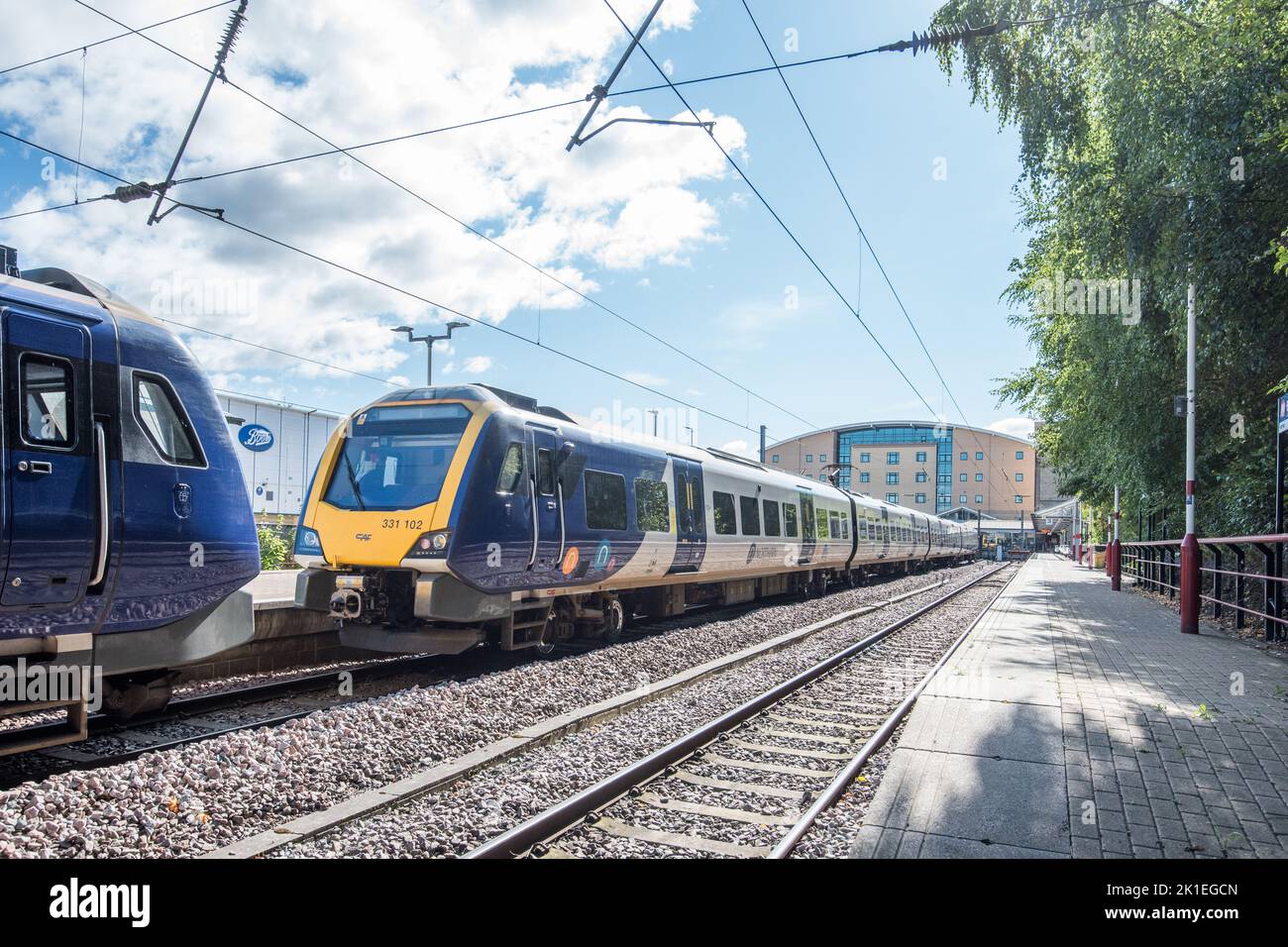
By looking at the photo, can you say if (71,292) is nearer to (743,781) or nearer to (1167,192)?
(743,781)

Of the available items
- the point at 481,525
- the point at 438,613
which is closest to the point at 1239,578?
the point at 481,525

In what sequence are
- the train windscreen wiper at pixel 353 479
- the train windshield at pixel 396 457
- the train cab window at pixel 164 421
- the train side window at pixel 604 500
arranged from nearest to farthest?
the train cab window at pixel 164 421, the train windshield at pixel 396 457, the train windscreen wiper at pixel 353 479, the train side window at pixel 604 500

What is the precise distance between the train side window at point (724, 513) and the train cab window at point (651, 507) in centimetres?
192

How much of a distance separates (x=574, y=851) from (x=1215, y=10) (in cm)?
1323

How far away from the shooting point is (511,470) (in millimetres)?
9000

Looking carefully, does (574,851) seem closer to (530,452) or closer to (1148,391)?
(530,452)

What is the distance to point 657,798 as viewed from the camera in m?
4.89

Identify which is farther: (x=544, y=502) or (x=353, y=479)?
(x=544, y=502)

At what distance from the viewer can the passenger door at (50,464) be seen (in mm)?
4699

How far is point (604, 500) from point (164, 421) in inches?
234

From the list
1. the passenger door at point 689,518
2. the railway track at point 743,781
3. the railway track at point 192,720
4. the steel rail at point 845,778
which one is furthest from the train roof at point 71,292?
the passenger door at point 689,518

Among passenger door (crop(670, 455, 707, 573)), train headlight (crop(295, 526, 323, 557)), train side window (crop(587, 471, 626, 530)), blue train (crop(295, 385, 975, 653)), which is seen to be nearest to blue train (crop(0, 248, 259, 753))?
blue train (crop(295, 385, 975, 653))

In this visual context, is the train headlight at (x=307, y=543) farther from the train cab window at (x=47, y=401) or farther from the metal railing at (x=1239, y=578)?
the metal railing at (x=1239, y=578)
